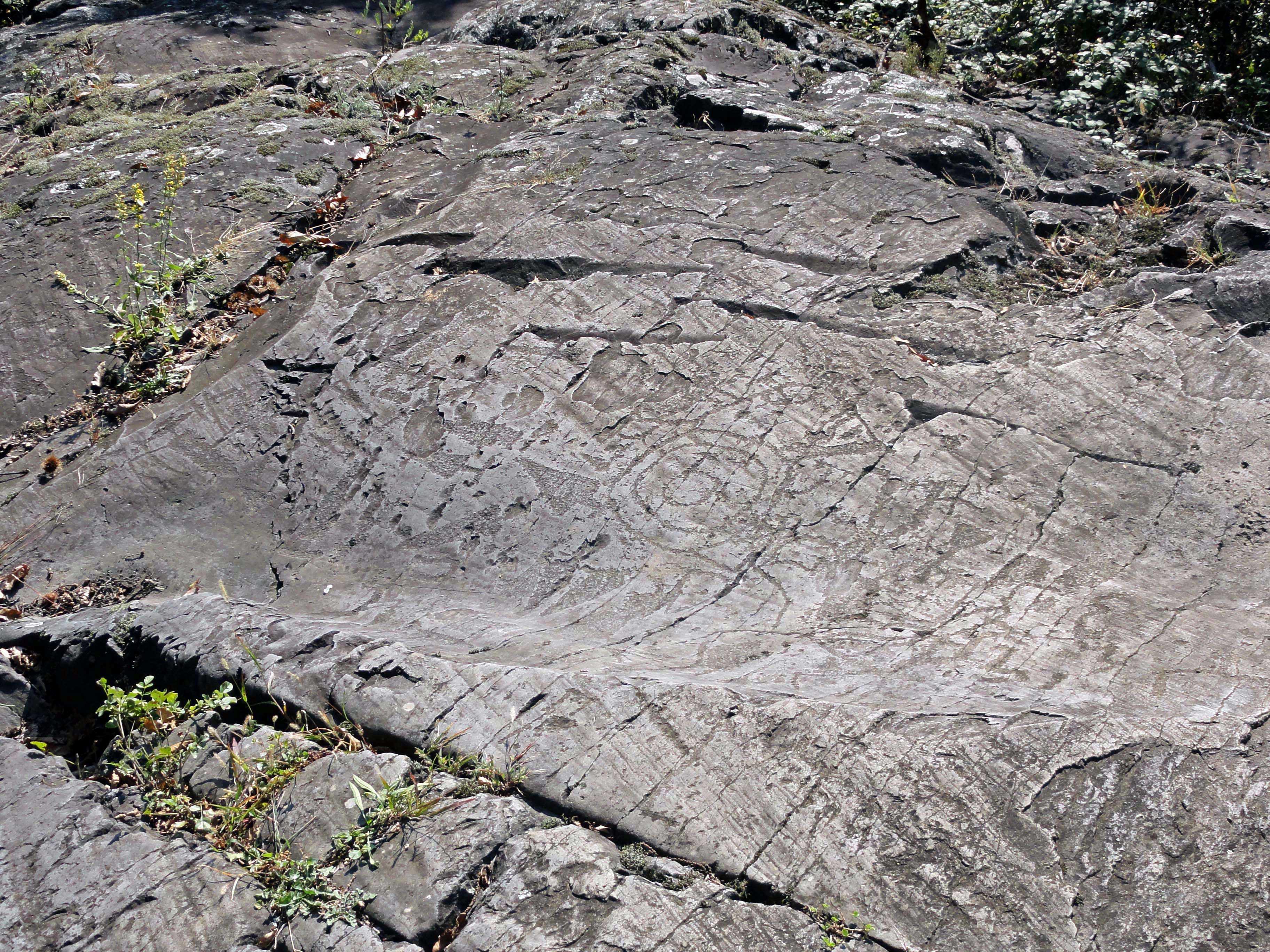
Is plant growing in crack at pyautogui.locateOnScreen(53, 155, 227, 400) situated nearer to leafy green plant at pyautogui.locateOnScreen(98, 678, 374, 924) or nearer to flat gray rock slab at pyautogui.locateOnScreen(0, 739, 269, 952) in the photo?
leafy green plant at pyautogui.locateOnScreen(98, 678, 374, 924)

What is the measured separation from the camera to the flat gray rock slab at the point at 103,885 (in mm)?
2246

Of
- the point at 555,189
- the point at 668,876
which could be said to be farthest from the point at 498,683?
the point at 555,189

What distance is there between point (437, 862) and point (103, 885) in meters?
0.86

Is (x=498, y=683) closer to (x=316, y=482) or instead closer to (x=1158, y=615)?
(x=316, y=482)

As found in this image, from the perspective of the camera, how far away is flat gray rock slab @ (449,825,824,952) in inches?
81.2

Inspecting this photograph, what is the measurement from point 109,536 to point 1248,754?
3.64m

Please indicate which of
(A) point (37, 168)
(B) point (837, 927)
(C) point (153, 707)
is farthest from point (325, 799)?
(A) point (37, 168)

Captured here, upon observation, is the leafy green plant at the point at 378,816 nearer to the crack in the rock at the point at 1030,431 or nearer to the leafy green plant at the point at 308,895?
the leafy green plant at the point at 308,895

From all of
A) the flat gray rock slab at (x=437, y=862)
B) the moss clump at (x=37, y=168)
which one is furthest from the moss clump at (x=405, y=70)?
the flat gray rock slab at (x=437, y=862)

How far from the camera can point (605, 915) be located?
2104 millimetres

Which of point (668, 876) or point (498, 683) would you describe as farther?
point (498, 683)

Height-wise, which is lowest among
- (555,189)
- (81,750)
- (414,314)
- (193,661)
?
(81,750)

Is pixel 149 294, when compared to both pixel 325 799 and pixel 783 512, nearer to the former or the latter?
pixel 325 799

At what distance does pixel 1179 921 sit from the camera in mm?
2035
